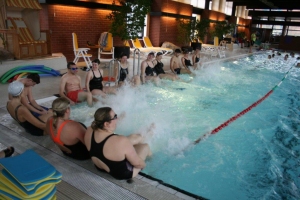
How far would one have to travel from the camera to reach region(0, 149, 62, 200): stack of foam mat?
161cm

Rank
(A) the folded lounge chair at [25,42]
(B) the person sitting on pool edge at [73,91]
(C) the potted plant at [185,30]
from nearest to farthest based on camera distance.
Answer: (B) the person sitting on pool edge at [73,91]
(A) the folded lounge chair at [25,42]
(C) the potted plant at [185,30]

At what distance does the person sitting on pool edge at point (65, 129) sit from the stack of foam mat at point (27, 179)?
0.68 m

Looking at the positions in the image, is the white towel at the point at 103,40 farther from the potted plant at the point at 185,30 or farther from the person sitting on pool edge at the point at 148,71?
the potted plant at the point at 185,30

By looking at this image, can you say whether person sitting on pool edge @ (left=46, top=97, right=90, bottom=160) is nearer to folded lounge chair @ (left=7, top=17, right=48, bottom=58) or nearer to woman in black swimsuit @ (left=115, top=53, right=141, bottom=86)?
woman in black swimsuit @ (left=115, top=53, right=141, bottom=86)

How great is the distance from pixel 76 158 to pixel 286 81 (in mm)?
8777

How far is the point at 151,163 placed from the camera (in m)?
3.10

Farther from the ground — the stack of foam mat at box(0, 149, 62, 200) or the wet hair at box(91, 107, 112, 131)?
the wet hair at box(91, 107, 112, 131)

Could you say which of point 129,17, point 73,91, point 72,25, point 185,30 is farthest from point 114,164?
point 185,30

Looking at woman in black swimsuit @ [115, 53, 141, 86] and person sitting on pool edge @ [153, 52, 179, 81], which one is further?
person sitting on pool edge @ [153, 52, 179, 81]

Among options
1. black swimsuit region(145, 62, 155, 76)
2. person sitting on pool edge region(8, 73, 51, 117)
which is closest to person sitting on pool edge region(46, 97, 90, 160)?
person sitting on pool edge region(8, 73, 51, 117)

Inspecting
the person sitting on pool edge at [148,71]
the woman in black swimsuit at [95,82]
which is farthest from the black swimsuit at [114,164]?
the person sitting on pool edge at [148,71]

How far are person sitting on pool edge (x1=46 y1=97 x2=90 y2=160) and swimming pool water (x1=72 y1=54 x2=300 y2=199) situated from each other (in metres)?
0.87

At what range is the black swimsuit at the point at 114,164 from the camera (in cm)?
223

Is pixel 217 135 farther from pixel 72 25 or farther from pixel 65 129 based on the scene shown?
pixel 72 25
